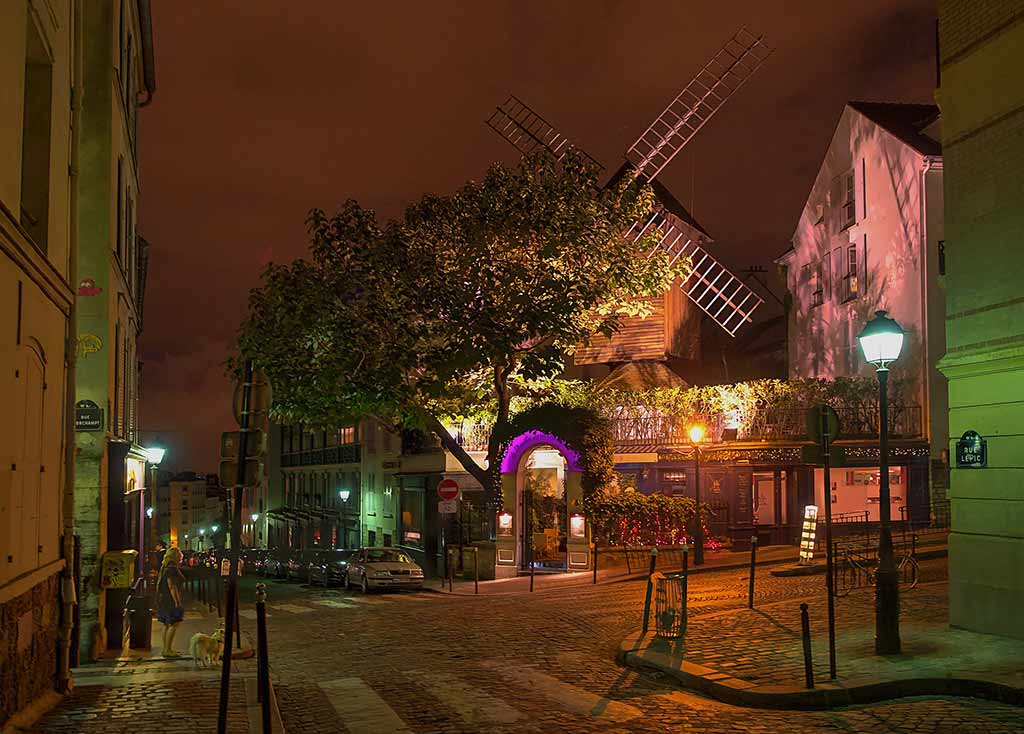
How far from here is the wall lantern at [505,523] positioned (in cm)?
2964

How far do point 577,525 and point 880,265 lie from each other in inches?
513

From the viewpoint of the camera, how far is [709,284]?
38656 millimetres

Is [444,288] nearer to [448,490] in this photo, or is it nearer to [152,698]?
[448,490]

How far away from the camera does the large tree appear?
27453 mm

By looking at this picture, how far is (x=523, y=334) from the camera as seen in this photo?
2803 cm

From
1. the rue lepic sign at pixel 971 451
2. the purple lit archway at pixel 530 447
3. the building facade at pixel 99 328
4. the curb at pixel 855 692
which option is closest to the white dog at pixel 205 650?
the building facade at pixel 99 328

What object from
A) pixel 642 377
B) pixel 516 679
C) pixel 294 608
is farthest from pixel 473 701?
pixel 642 377

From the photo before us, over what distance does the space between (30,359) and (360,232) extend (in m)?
16.8

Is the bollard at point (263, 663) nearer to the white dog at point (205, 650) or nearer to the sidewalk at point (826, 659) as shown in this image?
the white dog at point (205, 650)

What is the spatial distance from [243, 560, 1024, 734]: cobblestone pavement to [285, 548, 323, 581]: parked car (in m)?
13.1

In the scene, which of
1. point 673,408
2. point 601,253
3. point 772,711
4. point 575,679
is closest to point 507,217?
point 601,253

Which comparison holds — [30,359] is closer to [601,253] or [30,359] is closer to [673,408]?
[601,253]

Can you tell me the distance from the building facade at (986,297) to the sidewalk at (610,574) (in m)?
12.7

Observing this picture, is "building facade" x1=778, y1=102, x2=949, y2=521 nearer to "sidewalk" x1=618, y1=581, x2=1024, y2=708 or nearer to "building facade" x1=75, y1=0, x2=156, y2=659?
"sidewalk" x1=618, y1=581, x2=1024, y2=708
